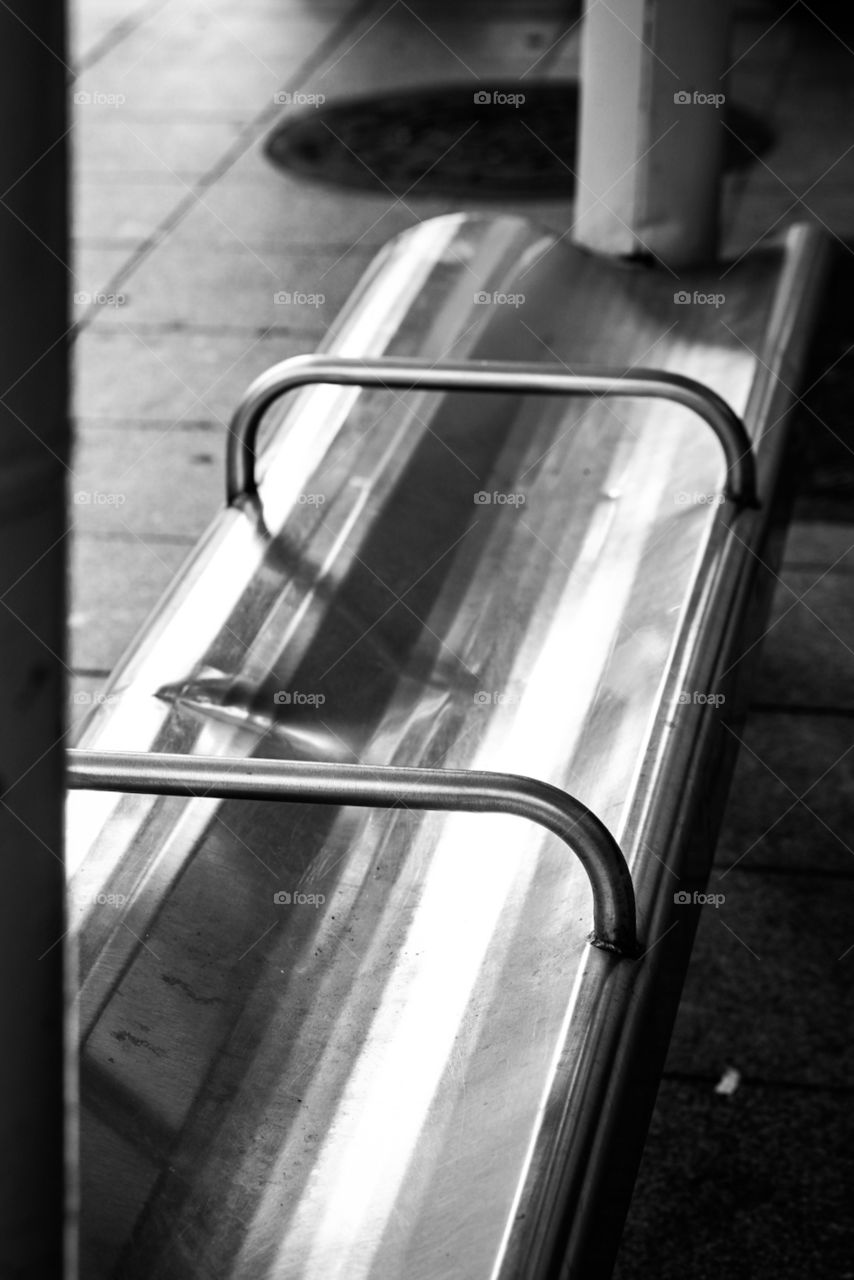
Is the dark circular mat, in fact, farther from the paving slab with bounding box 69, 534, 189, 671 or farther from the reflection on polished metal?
the reflection on polished metal

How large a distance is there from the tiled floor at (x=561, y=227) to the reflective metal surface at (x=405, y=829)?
0.57m

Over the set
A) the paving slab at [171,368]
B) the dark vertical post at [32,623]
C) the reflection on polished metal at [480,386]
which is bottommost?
the dark vertical post at [32,623]

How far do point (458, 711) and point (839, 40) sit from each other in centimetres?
690

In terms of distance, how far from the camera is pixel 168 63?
8.34m

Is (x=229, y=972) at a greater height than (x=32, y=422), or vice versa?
(x=229, y=972)

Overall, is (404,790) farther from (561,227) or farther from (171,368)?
(561,227)

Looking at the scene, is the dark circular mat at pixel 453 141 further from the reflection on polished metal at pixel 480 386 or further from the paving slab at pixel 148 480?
the reflection on polished metal at pixel 480 386

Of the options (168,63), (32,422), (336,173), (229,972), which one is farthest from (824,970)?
(168,63)

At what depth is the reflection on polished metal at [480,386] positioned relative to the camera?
285 centimetres

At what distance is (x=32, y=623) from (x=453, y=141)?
668cm

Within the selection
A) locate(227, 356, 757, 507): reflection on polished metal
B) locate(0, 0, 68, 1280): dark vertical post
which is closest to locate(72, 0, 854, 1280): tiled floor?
locate(227, 356, 757, 507): reflection on polished metal

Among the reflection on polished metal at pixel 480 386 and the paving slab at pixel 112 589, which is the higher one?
the paving slab at pixel 112 589

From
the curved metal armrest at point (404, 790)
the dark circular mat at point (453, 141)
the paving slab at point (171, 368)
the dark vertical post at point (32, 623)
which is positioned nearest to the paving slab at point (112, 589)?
the paving slab at point (171, 368)

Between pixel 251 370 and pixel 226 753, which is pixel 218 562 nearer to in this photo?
pixel 226 753
